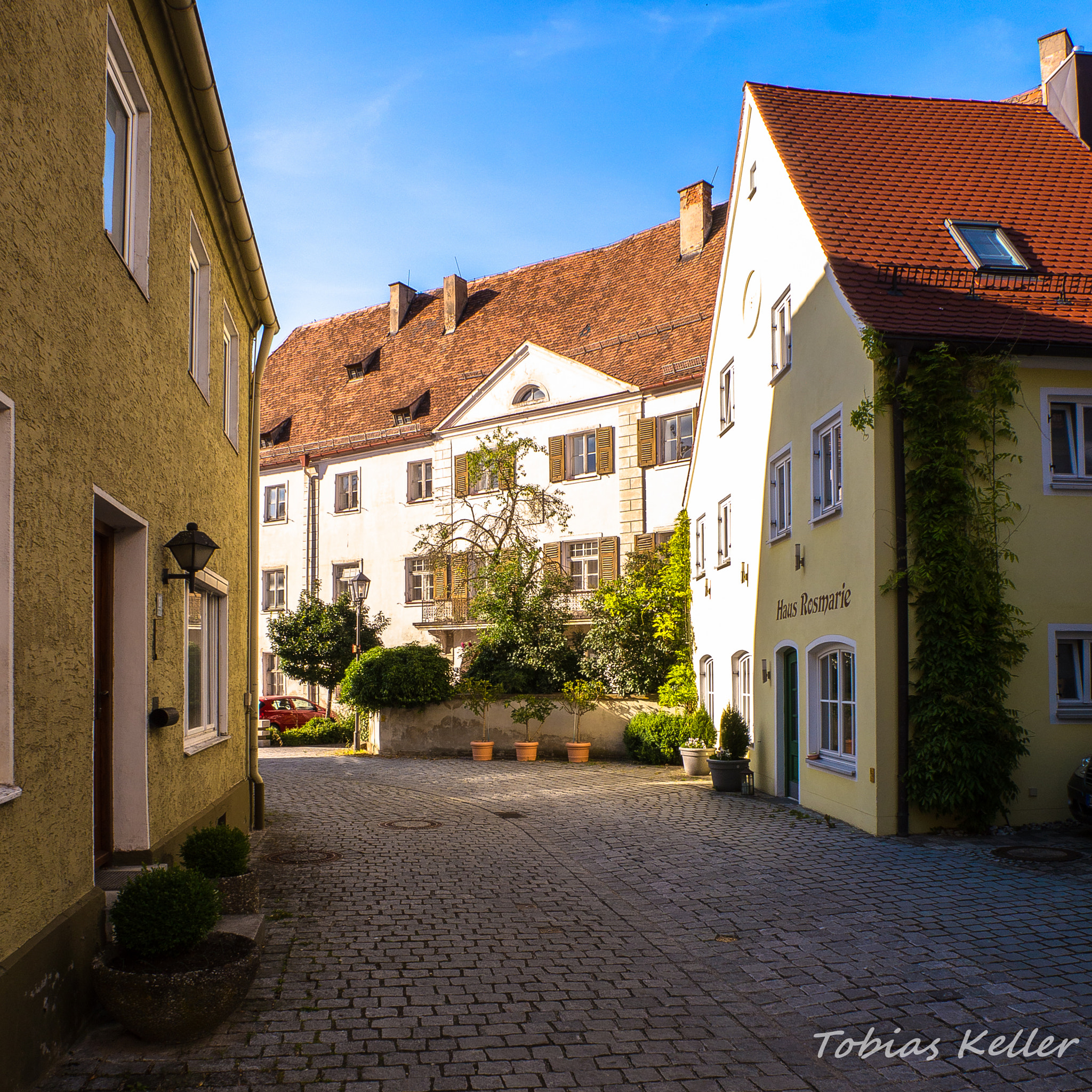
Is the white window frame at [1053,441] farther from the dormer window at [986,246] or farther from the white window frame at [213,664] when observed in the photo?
the white window frame at [213,664]

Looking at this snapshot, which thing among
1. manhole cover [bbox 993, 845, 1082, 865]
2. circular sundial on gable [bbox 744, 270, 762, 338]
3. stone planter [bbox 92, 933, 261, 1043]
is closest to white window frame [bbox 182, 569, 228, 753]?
stone planter [bbox 92, 933, 261, 1043]

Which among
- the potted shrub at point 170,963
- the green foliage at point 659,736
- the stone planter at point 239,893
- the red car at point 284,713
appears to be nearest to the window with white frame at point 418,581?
the red car at point 284,713

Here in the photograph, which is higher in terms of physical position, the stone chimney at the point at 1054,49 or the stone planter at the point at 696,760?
the stone chimney at the point at 1054,49

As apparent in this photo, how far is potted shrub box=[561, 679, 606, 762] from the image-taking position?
75.9ft

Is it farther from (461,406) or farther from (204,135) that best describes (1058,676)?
(461,406)

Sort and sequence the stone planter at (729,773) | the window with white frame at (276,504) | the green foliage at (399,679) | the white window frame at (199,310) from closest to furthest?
the white window frame at (199,310) < the stone planter at (729,773) < the green foliage at (399,679) < the window with white frame at (276,504)

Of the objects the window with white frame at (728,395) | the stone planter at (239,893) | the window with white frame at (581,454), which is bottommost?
the stone planter at (239,893)

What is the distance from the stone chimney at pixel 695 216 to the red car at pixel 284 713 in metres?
18.2

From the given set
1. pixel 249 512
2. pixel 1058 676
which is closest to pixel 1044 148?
pixel 1058 676

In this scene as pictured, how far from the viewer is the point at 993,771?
442 inches

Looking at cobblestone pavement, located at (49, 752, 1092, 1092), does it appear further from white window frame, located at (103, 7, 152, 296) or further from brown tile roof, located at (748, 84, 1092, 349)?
brown tile roof, located at (748, 84, 1092, 349)

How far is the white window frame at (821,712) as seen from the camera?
1231 cm

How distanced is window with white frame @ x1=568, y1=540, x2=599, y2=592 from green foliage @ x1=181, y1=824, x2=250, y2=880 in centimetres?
2322

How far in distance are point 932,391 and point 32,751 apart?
992 cm
